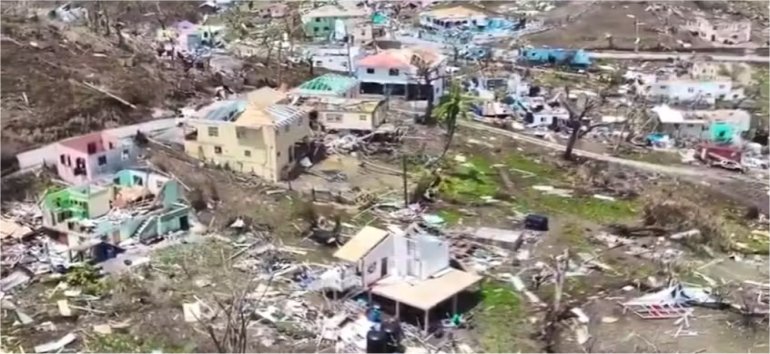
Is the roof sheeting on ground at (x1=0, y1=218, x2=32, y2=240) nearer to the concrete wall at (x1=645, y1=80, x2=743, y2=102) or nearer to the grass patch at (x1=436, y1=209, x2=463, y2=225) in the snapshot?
the grass patch at (x1=436, y1=209, x2=463, y2=225)

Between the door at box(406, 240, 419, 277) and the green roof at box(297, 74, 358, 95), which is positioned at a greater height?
the green roof at box(297, 74, 358, 95)

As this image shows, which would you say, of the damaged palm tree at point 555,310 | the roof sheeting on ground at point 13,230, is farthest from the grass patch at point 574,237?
the roof sheeting on ground at point 13,230

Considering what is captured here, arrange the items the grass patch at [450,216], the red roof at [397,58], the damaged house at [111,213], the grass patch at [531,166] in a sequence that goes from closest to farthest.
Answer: the damaged house at [111,213] → the grass patch at [450,216] → the grass patch at [531,166] → the red roof at [397,58]

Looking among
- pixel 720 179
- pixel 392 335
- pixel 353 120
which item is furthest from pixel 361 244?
pixel 720 179

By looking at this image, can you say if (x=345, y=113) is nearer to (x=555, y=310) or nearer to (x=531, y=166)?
(x=531, y=166)

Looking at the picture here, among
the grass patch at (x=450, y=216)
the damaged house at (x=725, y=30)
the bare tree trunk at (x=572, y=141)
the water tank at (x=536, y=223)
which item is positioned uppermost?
the damaged house at (x=725, y=30)

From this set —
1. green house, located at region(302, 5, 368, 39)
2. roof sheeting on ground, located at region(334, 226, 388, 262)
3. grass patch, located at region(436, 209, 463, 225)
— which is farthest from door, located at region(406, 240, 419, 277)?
green house, located at region(302, 5, 368, 39)

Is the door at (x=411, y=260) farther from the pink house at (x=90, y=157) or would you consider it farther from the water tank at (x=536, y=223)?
the pink house at (x=90, y=157)
